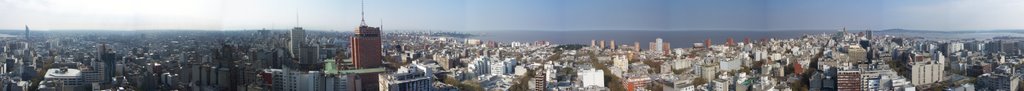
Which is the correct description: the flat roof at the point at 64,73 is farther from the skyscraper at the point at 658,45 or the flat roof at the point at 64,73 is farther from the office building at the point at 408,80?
the skyscraper at the point at 658,45

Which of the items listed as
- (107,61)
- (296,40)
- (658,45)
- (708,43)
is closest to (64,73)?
(107,61)

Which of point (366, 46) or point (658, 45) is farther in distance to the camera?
point (658, 45)

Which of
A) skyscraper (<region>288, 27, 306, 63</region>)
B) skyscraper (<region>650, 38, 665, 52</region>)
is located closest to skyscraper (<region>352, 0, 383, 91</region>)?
skyscraper (<region>288, 27, 306, 63</region>)

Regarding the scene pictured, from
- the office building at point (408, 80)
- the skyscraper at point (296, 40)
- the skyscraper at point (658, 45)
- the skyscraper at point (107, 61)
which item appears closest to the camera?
the skyscraper at point (107, 61)

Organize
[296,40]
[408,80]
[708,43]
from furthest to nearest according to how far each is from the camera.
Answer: [708,43], [296,40], [408,80]

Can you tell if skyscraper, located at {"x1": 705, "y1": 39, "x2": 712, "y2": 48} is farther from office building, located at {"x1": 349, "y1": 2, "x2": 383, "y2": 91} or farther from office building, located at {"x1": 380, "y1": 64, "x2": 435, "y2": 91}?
office building, located at {"x1": 349, "y1": 2, "x2": 383, "y2": 91}

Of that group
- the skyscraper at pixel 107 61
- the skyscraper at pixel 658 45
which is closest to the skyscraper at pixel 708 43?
the skyscraper at pixel 658 45

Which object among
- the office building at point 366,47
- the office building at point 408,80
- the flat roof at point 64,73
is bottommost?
the office building at point 408,80

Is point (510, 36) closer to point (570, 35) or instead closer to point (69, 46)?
point (570, 35)

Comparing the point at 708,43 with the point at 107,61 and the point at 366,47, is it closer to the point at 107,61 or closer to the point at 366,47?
the point at 366,47

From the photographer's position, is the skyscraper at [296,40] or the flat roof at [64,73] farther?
the skyscraper at [296,40]

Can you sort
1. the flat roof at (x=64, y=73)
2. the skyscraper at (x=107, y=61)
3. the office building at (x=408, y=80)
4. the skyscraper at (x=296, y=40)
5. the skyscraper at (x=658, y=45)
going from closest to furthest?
the flat roof at (x=64, y=73), the skyscraper at (x=107, y=61), the office building at (x=408, y=80), the skyscraper at (x=296, y=40), the skyscraper at (x=658, y=45)

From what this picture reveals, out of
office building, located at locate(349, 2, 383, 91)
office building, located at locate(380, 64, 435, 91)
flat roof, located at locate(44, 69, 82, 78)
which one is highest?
office building, located at locate(349, 2, 383, 91)
